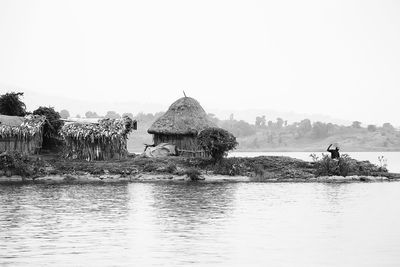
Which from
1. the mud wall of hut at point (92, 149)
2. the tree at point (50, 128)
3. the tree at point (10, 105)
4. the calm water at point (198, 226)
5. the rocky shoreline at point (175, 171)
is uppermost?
the tree at point (10, 105)

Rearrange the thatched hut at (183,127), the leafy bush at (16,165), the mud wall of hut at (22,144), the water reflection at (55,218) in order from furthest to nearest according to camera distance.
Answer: the thatched hut at (183,127)
the mud wall of hut at (22,144)
the leafy bush at (16,165)
the water reflection at (55,218)

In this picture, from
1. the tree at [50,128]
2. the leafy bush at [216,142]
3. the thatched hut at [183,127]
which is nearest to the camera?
the leafy bush at [216,142]

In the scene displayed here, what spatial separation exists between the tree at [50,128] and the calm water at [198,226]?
24.9 feet

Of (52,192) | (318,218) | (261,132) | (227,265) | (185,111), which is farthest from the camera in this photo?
(261,132)

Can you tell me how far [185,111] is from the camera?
145 feet

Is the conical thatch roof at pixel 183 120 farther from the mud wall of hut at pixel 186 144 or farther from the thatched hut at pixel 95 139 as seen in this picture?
the thatched hut at pixel 95 139


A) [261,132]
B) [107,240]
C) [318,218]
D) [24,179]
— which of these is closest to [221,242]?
[107,240]

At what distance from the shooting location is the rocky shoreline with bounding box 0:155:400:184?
37.7 metres

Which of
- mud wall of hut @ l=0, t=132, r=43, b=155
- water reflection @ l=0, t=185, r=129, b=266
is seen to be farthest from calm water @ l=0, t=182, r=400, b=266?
mud wall of hut @ l=0, t=132, r=43, b=155

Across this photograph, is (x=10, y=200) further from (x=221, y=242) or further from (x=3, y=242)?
(x=221, y=242)

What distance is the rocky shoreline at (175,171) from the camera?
1485 inches

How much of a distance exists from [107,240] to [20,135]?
21.6 m

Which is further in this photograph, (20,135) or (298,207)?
(20,135)

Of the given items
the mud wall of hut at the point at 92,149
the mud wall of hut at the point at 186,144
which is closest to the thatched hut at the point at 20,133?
the mud wall of hut at the point at 92,149
